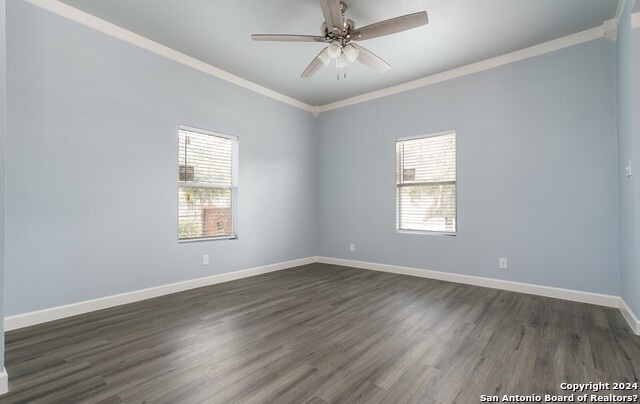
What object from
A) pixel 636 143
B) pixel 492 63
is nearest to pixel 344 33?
pixel 492 63

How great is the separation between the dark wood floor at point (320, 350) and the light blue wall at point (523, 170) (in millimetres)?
566

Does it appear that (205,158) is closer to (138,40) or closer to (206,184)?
(206,184)

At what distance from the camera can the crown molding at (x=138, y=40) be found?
2.82 metres

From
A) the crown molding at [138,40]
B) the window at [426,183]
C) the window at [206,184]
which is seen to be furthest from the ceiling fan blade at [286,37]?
the window at [426,183]

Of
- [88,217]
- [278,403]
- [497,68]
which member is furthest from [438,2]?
[88,217]

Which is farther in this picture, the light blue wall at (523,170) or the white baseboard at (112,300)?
the light blue wall at (523,170)

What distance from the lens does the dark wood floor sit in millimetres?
1700

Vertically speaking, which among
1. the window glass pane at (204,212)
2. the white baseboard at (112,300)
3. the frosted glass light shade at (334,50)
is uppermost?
the frosted glass light shade at (334,50)

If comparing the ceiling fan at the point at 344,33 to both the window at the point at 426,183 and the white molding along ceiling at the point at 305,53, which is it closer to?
the white molding along ceiling at the point at 305,53

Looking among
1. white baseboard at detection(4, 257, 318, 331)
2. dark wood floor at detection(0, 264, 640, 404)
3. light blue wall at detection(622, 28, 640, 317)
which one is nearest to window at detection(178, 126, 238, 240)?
white baseboard at detection(4, 257, 318, 331)

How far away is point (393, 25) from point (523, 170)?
95.4 inches

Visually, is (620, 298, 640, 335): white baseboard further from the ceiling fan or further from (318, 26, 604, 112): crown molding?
the ceiling fan

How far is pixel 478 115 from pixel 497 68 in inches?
23.6

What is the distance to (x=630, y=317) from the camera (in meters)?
2.60
